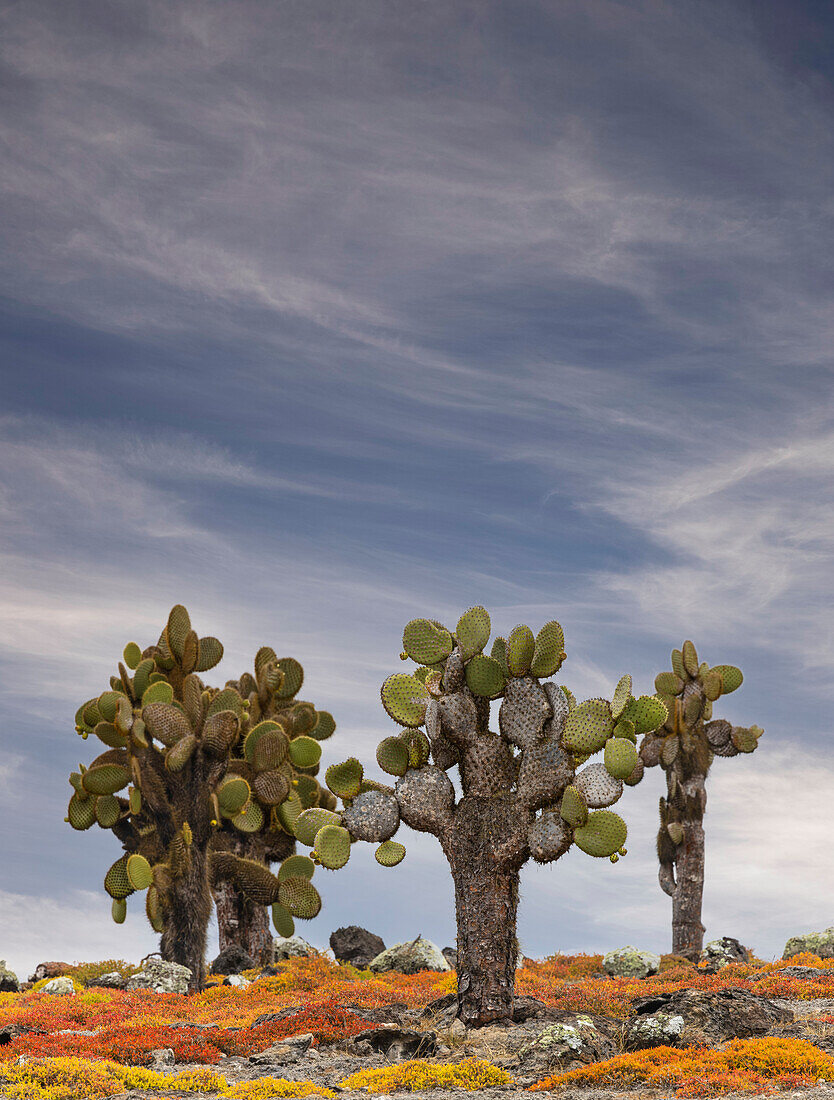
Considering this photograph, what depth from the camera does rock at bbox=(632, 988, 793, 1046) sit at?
46.1ft

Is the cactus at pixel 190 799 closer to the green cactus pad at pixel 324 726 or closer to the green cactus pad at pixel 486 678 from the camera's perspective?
the green cactus pad at pixel 324 726

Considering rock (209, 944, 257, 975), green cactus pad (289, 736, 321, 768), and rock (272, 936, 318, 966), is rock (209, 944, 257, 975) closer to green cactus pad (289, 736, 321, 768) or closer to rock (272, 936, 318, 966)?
rock (272, 936, 318, 966)

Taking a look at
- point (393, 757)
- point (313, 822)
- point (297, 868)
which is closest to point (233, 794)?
point (297, 868)

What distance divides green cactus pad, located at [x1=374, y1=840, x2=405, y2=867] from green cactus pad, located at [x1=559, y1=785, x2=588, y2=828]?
9.56ft

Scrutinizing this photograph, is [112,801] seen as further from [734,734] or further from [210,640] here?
[734,734]

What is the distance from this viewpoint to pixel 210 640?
1071 inches

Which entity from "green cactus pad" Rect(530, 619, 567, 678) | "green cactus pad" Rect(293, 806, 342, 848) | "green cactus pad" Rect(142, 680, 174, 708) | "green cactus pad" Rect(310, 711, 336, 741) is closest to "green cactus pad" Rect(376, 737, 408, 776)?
"green cactus pad" Rect(293, 806, 342, 848)

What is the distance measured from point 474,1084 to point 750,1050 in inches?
131

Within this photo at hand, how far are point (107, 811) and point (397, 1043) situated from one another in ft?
41.3

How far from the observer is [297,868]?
1004 inches

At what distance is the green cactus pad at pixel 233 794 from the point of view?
955 inches

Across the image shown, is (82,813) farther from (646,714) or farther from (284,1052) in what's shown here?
(646,714)

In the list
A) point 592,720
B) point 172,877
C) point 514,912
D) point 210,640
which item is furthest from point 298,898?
point 592,720

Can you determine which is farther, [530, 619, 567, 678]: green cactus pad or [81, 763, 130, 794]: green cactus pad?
[81, 763, 130, 794]: green cactus pad
